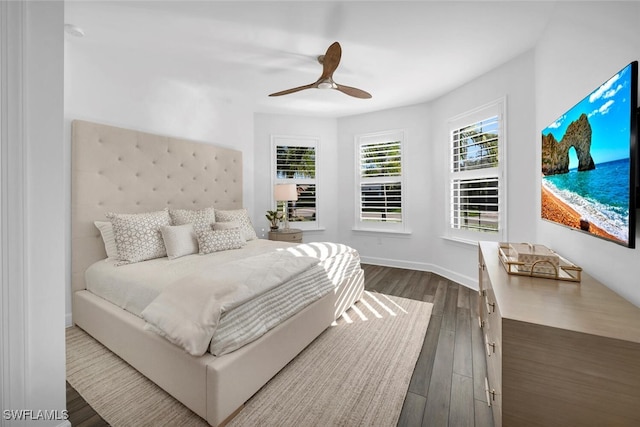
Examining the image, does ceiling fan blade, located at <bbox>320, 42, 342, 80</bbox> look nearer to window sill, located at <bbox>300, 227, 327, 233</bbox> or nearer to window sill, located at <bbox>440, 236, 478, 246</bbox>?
window sill, located at <bbox>440, 236, 478, 246</bbox>

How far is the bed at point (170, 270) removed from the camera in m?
1.43

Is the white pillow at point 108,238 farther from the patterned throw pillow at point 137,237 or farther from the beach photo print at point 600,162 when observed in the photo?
the beach photo print at point 600,162

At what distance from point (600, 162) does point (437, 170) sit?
9.33 ft

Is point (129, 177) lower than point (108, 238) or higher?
higher

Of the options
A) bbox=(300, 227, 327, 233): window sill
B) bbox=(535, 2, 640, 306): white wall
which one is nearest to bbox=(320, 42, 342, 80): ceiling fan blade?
bbox=(535, 2, 640, 306): white wall

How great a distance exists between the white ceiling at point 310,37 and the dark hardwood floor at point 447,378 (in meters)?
2.61

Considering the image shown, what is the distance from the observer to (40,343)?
107 centimetres

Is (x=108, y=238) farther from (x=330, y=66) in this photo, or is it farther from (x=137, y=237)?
(x=330, y=66)

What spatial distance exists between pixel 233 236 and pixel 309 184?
7.58 ft

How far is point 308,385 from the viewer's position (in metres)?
1.69

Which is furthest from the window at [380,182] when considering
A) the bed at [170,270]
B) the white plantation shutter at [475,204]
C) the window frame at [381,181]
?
the bed at [170,270]

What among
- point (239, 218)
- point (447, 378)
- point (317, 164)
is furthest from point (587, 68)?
point (317, 164)

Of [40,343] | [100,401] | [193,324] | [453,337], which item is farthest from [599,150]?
[100,401]

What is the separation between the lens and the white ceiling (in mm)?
2039
